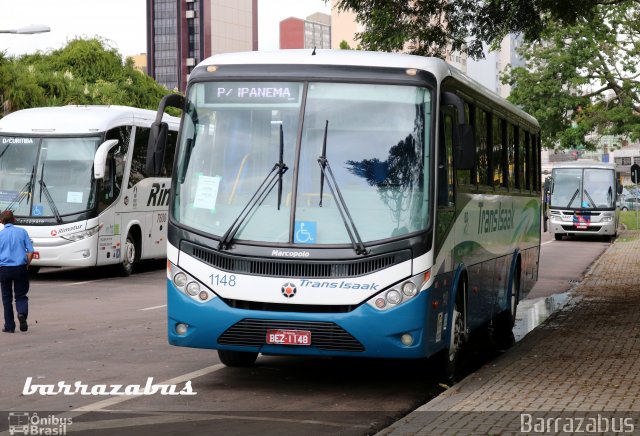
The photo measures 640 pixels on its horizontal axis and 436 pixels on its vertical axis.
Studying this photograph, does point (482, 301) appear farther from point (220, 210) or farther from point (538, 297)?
point (538, 297)

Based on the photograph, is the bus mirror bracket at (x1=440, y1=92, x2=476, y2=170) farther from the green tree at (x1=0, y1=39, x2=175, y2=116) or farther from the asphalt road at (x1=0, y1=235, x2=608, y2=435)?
the green tree at (x1=0, y1=39, x2=175, y2=116)

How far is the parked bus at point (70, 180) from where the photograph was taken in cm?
2536

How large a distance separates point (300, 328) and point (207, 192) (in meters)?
1.52

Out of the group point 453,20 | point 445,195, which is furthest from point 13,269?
point 453,20

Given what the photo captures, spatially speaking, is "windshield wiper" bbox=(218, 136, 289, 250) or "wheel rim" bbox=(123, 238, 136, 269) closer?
"windshield wiper" bbox=(218, 136, 289, 250)

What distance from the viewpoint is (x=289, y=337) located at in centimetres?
1052

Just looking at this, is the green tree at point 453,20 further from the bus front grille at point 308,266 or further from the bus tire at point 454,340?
the bus front grille at point 308,266

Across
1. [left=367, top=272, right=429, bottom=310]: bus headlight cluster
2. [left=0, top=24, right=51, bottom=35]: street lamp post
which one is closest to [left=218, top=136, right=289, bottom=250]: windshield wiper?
[left=367, top=272, right=429, bottom=310]: bus headlight cluster

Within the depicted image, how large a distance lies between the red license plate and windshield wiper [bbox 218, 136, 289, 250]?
0.87 meters

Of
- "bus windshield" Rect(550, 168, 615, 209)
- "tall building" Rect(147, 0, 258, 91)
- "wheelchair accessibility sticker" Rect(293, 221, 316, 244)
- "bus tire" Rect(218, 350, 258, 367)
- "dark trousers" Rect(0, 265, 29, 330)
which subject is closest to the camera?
"wheelchair accessibility sticker" Rect(293, 221, 316, 244)

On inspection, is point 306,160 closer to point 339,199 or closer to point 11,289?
point 339,199

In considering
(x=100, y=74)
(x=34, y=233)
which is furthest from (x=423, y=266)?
(x=100, y=74)

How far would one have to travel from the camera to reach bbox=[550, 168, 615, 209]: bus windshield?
50188 mm

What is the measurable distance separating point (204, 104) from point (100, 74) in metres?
50.6
